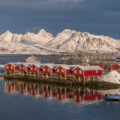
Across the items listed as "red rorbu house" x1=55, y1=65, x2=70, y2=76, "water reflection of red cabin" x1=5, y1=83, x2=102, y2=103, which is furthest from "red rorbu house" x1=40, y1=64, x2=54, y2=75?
"water reflection of red cabin" x1=5, y1=83, x2=102, y2=103

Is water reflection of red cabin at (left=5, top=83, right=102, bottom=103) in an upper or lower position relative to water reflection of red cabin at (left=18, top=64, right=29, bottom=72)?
lower

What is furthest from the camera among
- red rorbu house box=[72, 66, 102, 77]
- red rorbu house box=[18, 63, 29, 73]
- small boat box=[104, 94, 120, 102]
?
red rorbu house box=[18, 63, 29, 73]

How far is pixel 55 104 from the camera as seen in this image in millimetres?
35156

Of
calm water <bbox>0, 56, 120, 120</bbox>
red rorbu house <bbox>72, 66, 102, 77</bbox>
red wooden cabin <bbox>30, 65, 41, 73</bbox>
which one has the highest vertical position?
red wooden cabin <bbox>30, 65, 41, 73</bbox>

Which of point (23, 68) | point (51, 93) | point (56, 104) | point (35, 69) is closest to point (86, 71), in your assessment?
point (51, 93)

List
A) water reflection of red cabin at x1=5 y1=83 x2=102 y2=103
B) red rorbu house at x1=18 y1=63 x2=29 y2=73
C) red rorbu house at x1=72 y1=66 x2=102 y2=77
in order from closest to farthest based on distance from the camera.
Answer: water reflection of red cabin at x1=5 y1=83 x2=102 y2=103, red rorbu house at x1=72 y1=66 x2=102 y2=77, red rorbu house at x1=18 y1=63 x2=29 y2=73

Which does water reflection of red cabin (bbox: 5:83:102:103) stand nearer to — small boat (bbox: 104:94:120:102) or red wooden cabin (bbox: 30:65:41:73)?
small boat (bbox: 104:94:120:102)

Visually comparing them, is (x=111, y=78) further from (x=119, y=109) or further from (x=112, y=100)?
(x=119, y=109)

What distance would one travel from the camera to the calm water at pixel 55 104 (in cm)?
3031

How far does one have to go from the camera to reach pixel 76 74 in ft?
165

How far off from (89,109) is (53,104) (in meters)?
4.60

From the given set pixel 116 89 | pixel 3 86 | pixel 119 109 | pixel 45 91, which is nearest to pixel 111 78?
pixel 116 89

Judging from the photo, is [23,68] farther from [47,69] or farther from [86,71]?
[86,71]

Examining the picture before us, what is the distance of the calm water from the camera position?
99.5 ft
